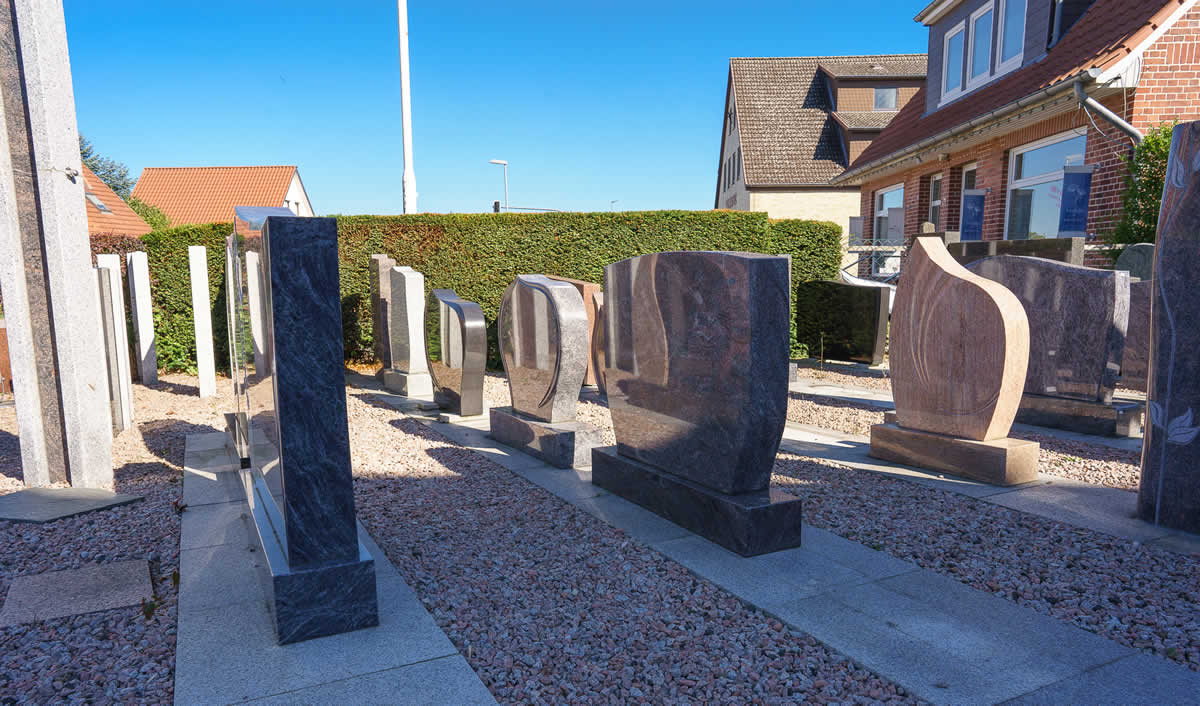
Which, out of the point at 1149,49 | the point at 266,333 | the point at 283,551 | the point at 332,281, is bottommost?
the point at 283,551

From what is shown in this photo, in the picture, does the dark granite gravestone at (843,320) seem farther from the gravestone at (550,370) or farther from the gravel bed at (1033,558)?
the gravestone at (550,370)

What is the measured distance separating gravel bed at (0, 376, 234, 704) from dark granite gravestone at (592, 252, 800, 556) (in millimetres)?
2658

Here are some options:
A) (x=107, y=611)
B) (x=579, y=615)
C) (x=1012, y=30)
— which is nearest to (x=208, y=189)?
(x=1012, y=30)

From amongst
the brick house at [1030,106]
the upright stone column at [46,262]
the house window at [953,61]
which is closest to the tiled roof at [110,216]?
the upright stone column at [46,262]

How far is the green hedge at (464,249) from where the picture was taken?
11.3 meters

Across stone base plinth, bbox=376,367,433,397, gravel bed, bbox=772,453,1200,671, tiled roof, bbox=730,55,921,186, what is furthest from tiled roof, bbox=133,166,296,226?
gravel bed, bbox=772,453,1200,671

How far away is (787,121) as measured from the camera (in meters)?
27.0

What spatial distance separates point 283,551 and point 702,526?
2.23 meters

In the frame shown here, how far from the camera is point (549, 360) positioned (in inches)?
234

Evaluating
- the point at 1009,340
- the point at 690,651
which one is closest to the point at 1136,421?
the point at 1009,340

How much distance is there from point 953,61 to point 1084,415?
34.2 ft

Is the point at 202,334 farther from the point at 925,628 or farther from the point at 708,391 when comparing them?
the point at 925,628

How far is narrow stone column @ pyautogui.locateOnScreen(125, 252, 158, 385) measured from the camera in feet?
31.5

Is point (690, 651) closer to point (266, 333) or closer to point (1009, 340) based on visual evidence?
point (266, 333)
